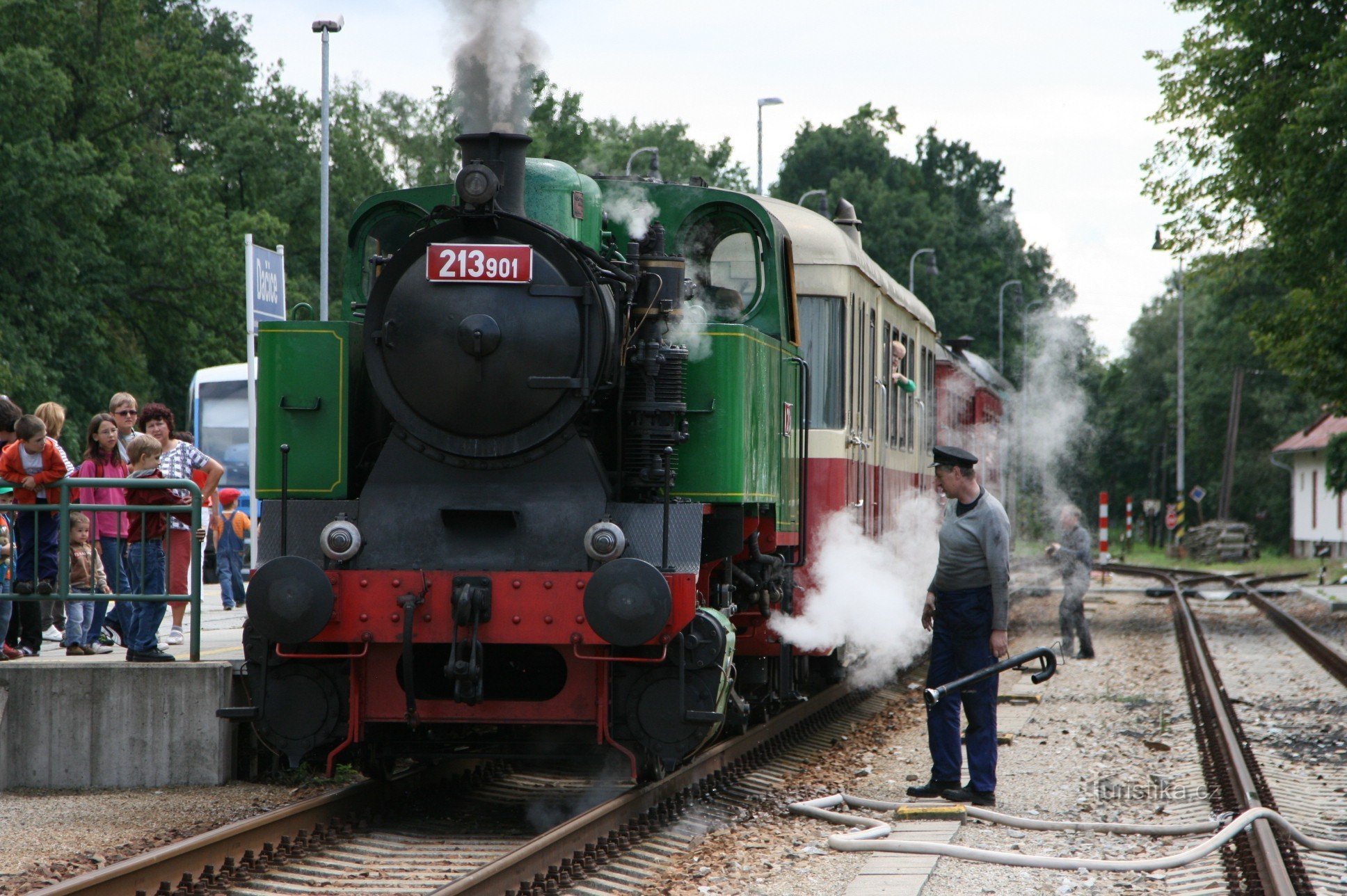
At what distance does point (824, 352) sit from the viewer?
9484 mm

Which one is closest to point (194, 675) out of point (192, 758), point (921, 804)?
point (192, 758)

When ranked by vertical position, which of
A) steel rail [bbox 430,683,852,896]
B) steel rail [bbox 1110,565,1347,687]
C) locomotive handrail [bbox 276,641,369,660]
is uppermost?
locomotive handrail [bbox 276,641,369,660]

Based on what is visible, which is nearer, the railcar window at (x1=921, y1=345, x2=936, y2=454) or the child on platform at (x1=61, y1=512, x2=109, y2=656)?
the child on platform at (x1=61, y1=512, x2=109, y2=656)

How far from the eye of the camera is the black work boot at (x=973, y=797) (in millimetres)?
7742

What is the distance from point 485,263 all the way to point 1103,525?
2573 centimetres

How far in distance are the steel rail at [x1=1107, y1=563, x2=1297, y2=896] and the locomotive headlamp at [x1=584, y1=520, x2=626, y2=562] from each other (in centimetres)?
286

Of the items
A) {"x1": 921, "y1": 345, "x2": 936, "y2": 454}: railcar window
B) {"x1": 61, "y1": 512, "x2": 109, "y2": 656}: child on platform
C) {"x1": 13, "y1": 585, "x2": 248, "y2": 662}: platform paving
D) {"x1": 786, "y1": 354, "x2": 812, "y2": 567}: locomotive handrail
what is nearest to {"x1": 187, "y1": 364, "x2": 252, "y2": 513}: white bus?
{"x1": 13, "y1": 585, "x2": 248, "y2": 662}: platform paving

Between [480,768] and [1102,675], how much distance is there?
860 cm

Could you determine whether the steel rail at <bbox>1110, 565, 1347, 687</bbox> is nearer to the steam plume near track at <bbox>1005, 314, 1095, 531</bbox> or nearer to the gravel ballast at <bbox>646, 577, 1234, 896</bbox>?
the gravel ballast at <bbox>646, 577, 1234, 896</bbox>

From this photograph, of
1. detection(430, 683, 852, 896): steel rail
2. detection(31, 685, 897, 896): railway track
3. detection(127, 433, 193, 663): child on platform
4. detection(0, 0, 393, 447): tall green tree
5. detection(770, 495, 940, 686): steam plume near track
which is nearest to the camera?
detection(430, 683, 852, 896): steel rail

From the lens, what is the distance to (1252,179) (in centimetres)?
2202

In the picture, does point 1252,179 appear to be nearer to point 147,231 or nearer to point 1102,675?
point 1102,675

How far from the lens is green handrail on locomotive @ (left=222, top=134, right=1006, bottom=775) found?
6426mm

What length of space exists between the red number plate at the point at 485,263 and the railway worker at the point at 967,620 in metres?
2.47
